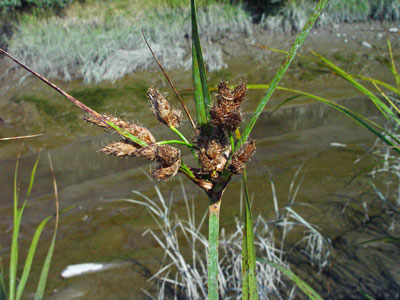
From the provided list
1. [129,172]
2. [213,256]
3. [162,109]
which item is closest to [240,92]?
[162,109]

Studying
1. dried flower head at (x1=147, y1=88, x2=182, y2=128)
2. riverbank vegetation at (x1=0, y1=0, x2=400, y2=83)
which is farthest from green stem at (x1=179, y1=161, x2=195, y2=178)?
riverbank vegetation at (x1=0, y1=0, x2=400, y2=83)

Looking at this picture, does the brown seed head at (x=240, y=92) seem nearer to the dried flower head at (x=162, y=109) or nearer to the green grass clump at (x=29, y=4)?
the dried flower head at (x=162, y=109)

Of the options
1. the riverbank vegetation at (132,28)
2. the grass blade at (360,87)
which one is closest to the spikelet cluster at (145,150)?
the grass blade at (360,87)

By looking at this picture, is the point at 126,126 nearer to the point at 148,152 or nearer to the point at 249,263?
the point at 148,152

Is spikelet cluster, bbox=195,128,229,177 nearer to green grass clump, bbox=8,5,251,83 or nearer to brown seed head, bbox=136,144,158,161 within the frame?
brown seed head, bbox=136,144,158,161

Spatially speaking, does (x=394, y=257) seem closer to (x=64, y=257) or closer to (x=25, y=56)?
(x=64, y=257)

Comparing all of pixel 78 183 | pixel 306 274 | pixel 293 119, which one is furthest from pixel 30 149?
pixel 306 274
